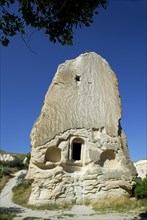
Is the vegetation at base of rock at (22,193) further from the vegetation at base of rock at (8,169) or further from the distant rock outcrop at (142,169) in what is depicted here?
the distant rock outcrop at (142,169)

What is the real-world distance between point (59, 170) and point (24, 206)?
2.62 m

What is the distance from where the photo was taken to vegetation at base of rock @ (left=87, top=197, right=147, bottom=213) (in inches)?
565

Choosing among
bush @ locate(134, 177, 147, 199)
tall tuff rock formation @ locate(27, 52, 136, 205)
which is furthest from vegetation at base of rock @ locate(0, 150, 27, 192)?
bush @ locate(134, 177, 147, 199)

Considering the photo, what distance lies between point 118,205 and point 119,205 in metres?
0.05

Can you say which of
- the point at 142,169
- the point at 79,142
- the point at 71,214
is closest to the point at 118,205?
the point at 71,214

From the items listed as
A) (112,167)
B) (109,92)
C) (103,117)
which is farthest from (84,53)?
(112,167)

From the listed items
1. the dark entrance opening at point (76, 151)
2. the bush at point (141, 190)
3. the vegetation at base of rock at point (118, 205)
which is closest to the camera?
the vegetation at base of rock at point (118, 205)

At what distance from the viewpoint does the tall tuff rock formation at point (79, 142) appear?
627 inches

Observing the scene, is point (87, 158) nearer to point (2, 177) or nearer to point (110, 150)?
point (110, 150)

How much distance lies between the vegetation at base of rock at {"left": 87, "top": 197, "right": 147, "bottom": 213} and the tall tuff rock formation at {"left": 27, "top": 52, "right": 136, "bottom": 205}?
0.49 meters

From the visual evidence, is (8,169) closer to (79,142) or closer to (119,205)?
(79,142)

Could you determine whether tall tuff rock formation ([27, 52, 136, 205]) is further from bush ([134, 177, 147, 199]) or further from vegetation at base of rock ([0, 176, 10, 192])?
vegetation at base of rock ([0, 176, 10, 192])

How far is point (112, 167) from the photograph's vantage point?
1705 centimetres

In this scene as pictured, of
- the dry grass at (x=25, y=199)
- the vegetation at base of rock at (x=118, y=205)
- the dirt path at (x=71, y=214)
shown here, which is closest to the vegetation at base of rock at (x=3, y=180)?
the dry grass at (x=25, y=199)
